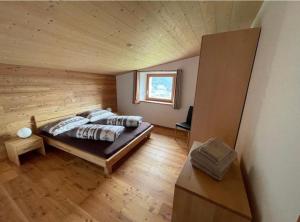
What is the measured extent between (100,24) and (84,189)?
1.98 meters

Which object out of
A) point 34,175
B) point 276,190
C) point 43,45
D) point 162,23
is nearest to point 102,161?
point 34,175

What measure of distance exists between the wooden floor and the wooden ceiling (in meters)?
1.67

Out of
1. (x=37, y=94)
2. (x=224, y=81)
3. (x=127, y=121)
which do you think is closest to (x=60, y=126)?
(x=37, y=94)

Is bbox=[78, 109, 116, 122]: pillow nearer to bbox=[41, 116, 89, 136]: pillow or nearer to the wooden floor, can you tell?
bbox=[41, 116, 89, 136]: pillow

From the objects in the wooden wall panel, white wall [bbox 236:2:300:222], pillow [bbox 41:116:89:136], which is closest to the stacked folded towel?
white wall [bbox 236:2:300:222]

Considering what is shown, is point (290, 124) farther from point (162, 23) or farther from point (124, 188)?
point (124, 188)

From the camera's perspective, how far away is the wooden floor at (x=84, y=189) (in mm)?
1422

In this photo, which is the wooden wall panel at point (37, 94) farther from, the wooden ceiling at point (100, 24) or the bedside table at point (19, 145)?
the wooden ceiling at point (100, 24)

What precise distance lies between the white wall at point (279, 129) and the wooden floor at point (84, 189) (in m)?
1.10

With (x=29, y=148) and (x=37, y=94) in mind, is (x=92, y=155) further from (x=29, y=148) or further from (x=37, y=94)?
(x=37, y=94)

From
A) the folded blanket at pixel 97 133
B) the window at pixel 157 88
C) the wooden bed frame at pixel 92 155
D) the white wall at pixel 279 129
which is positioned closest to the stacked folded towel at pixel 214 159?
the white wall at pixel 279 129

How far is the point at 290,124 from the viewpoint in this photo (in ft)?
1.90

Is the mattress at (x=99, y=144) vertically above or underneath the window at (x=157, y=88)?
underneath

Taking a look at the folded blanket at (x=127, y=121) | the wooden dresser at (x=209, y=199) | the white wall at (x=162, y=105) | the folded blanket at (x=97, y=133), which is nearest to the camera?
the wooden dresser at (x=209, y=199)
